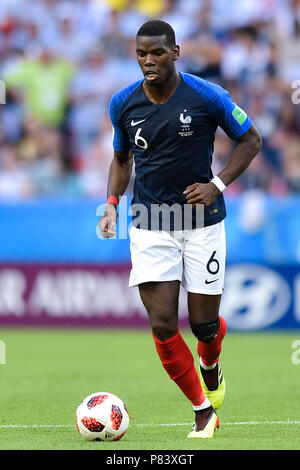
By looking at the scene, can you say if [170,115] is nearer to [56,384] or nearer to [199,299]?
[199,299]

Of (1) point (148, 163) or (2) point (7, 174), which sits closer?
(1) point (148, 163)

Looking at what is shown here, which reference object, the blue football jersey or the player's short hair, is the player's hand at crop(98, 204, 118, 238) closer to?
the blue football jersey

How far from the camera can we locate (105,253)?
14.1 meters

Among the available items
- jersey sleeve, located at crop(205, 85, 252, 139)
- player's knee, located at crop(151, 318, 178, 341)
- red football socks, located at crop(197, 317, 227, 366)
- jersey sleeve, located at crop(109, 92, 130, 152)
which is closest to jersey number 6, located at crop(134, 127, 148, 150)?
jersey sleeve, located at crop(109, 92, 130, 152)

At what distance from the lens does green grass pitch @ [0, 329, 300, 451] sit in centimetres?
597

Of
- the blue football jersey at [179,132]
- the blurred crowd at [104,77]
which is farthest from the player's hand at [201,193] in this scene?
the blurred crowd at [104,77]

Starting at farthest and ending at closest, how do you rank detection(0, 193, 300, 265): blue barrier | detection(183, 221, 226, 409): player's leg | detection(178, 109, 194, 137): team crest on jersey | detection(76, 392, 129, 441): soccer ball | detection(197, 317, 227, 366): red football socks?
detection(0, 193, 300, 265): blue barrier → detection(197, 317, 227, 366): red football socks → detection(183, 221, 226, 409): player's leg → detection(178, 109, 194, 137): team crest on jersey → detection(76, 392, 129, 441): soccer ball

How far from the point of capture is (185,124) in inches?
245

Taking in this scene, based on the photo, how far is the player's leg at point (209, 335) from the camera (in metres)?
6.36

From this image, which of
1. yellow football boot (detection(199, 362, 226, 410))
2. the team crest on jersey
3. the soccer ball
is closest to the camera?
the soccer ball

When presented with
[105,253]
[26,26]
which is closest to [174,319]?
[105,253]

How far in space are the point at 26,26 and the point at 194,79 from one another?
11.5m

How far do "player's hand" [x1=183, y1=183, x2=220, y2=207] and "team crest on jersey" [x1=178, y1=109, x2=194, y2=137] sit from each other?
1.15 ft

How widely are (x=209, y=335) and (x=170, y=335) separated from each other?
1.40 ft
